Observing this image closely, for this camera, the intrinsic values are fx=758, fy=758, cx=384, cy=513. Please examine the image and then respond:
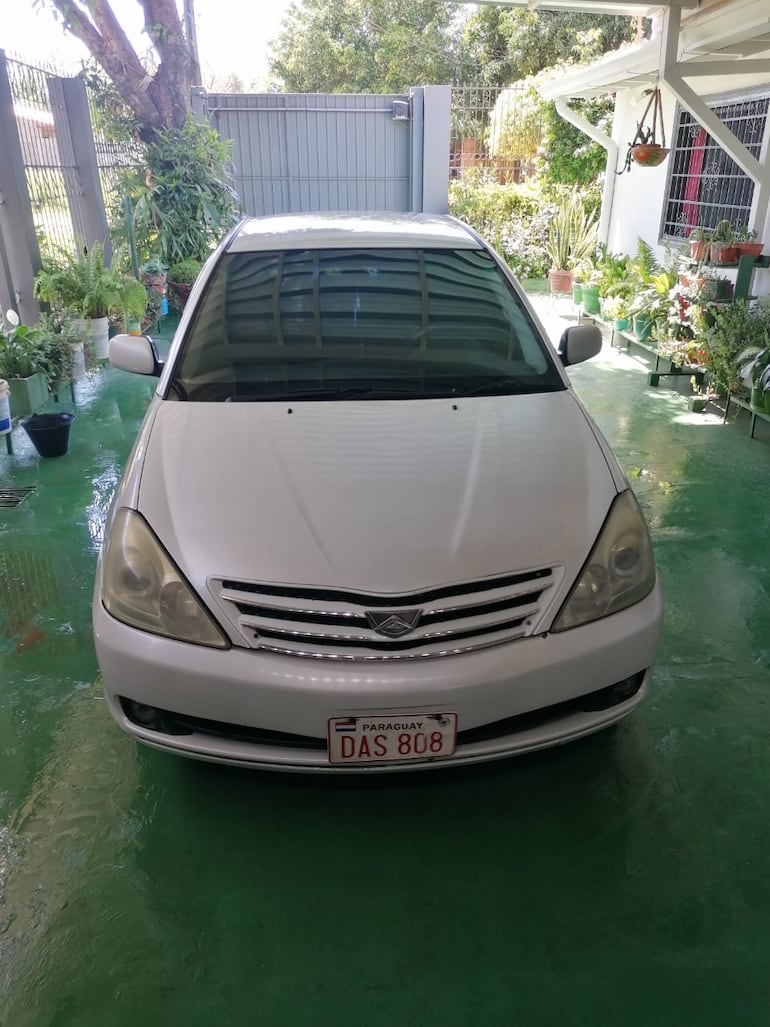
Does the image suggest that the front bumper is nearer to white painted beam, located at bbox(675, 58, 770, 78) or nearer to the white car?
the white car

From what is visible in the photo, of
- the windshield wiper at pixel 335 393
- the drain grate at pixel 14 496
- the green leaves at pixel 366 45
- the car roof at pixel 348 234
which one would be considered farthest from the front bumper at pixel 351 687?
the green leaves at pixel 366 45

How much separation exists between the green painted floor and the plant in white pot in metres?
4.69

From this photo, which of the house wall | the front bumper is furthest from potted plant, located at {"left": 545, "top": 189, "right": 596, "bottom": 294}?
the front bumper

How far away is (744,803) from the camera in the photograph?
2.13 m

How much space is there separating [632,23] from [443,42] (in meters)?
5.34

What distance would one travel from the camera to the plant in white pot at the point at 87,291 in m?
6.65

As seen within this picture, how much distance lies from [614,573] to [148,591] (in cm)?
118

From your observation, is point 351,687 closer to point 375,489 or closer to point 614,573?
point 375,489

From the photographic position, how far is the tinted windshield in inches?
102

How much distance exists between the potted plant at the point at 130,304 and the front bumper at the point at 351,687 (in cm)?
582

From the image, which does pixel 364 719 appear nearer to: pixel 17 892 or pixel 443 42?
pixel 17 892

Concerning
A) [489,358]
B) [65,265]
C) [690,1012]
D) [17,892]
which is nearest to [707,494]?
[489,358]

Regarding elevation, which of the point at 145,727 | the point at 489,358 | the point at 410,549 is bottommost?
the point at 145,727

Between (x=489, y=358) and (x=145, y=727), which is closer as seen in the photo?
(x=145, y=727)
